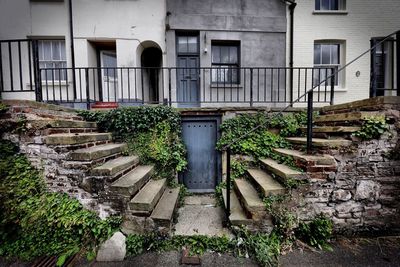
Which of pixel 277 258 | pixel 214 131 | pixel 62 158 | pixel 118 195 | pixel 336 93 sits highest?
pixel 336 93

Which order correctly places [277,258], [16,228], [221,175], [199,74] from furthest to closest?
[199,74] < [221,175] < [16,228] < [277,258]

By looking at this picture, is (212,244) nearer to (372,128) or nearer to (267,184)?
(267,184)

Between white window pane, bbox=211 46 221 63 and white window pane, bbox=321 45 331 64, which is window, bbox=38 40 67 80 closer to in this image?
white window pane, bbox=211 46 221 63

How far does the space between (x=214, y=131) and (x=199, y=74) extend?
2681mm

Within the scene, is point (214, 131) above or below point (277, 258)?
above

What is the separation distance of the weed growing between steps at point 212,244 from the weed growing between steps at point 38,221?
1.37 feet

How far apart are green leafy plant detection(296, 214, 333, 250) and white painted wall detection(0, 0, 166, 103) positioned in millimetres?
6286

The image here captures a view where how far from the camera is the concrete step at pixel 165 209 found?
2.58 meters

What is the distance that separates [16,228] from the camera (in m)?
2.48

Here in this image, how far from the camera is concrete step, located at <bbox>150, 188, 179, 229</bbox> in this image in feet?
8.45

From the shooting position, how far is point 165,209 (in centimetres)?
286

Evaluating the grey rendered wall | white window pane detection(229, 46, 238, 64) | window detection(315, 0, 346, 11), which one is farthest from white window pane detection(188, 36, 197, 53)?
window detection(315, 0, 346, 11)

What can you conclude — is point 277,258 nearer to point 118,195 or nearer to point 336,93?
point 118,195

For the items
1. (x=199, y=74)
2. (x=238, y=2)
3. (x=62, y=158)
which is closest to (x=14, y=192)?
(x=62, y=158)
